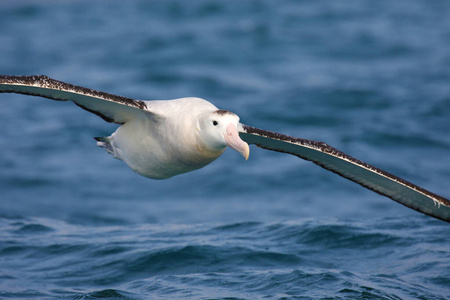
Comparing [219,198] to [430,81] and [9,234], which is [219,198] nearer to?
[9,234]

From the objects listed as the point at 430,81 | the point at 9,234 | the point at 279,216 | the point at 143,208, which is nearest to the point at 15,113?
the point at 143,208

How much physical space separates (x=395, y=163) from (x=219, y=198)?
14.0 ft

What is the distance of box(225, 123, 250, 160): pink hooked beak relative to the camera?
7234 mm

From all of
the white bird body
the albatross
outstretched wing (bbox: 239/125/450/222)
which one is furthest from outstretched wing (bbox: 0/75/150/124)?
outstretched wing (bbox: 239/125/450/222)

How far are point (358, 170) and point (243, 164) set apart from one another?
751 centimetres

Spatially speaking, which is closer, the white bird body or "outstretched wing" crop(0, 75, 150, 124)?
"outstretched wing" crop(0, 75, 150, 124)

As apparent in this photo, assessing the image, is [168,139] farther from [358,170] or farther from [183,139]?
[358,170]

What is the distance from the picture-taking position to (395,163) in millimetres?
15969

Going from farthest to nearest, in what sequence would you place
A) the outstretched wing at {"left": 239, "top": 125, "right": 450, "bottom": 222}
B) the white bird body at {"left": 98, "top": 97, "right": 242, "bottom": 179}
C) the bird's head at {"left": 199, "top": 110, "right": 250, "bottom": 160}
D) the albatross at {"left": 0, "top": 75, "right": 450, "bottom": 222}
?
the outstretched wing at {"left": 239, "top": 125, "right": 450, "bottom": 222}
the white bird body at {"left": 98, "top": 97, "right": 242, "bottom": 179}
the albatross at {"left": 0, "top": 75, "right": 450, "bottom": 222}
the bird's head at {"left": 199, "top": 110, "right": 250, "bottom": 160}

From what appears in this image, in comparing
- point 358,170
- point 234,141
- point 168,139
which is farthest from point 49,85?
point 358,170

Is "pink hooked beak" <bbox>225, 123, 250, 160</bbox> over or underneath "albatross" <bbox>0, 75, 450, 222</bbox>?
underneath

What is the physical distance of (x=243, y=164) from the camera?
16.5 m

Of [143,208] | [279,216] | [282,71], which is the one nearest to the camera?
[279,216]

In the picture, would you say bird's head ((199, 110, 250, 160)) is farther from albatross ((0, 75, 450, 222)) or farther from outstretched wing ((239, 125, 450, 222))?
outstretched wing ((239, 125, 450, 222))
